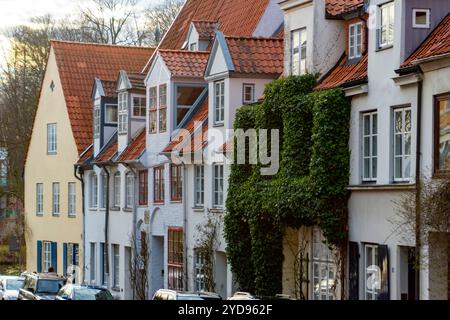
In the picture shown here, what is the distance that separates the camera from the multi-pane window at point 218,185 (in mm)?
38875

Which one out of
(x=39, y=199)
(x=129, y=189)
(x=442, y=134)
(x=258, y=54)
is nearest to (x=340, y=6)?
(x=258, y=54)

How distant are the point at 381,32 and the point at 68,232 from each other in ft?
94.5

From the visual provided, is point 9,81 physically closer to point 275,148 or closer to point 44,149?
point 44,149

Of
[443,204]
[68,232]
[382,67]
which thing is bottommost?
[68,232]

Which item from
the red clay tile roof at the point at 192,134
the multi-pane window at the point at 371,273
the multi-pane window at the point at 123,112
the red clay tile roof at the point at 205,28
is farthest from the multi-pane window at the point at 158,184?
the multi-pane window at the point at 371,273

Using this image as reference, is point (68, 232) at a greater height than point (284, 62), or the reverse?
point (284, 62)

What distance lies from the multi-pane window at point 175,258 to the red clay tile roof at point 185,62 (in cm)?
544

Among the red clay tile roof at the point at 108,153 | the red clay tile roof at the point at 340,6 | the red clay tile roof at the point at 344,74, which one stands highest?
the red clay tile roof at the point at 340,6

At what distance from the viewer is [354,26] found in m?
32.8

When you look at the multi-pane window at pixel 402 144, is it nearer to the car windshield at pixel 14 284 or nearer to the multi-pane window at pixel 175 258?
the multi-pane window at pixel 175 258

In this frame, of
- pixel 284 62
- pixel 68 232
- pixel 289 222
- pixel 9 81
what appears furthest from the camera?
pixel 9 81

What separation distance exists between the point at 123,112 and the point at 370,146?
69.3 feet

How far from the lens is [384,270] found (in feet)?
93.2

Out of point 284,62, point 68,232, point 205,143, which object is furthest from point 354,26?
point 68,232
